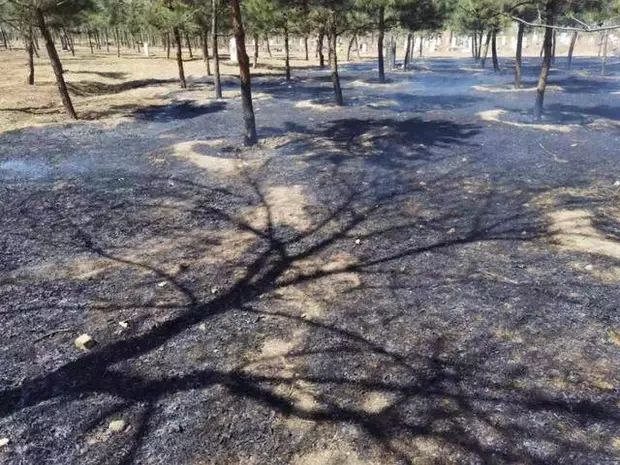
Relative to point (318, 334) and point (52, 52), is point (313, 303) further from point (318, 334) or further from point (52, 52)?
point (52, 52)

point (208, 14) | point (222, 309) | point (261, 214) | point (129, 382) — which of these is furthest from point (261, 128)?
point (129, 382)

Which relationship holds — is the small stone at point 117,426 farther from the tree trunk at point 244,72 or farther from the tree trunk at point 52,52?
the tree trunk at point 52,52

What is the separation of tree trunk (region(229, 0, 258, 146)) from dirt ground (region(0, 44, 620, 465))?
78cm

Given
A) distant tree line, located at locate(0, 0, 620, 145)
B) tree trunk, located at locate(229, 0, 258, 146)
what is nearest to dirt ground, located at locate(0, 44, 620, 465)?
tree trunk, located at locate(229, 0, 258, 146)

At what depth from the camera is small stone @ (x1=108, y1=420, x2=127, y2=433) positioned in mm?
4461

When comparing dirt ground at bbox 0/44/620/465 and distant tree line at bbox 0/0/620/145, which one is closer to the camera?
dirt ground at bbox 0/44/620/465

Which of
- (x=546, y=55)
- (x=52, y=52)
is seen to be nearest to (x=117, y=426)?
(x=52, y=52)

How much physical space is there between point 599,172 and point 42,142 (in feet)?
55.7

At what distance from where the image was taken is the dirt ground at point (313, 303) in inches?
173

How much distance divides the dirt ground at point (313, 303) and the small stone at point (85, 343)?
8 cm

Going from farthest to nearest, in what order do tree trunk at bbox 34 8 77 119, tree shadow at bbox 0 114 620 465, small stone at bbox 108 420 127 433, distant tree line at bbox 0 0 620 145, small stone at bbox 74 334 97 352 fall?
tree trunk at bbox 34 8 77 119 → distant tree line at bbox 0 0 620 145 → small stone at bbox 74 334 97 352 → small stone at bbox 108 420 127 433 → tree shadow at bbox 0 114 620 465

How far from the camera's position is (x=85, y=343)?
5.68 m

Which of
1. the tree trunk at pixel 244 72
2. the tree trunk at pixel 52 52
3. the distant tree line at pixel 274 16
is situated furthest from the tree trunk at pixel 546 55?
the tree trunk at pixel 52 52

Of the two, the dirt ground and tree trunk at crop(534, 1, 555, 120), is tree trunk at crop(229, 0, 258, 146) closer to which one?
the dirt ground
